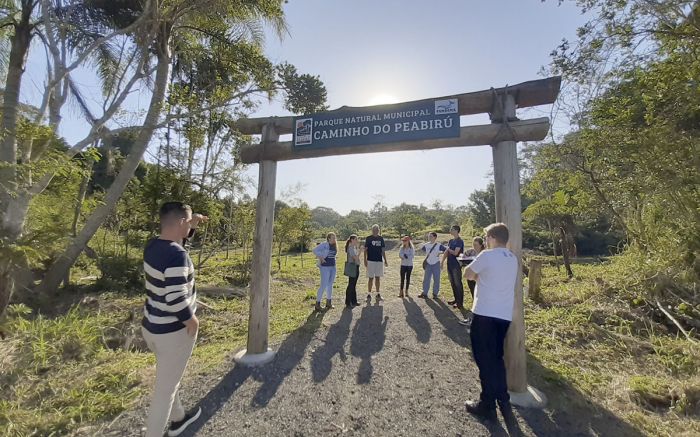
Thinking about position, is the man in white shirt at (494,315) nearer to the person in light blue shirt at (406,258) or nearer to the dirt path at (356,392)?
the dirt path at (356,392)

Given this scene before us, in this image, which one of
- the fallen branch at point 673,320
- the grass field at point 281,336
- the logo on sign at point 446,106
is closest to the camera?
the grass field at point 281,336

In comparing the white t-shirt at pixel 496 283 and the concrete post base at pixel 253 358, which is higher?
the white t-shirt at pixel 496 283

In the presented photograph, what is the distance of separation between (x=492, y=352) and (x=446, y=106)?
2533 mm

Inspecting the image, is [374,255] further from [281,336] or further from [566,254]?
[566,254]

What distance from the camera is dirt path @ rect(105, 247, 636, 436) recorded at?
2.83 m

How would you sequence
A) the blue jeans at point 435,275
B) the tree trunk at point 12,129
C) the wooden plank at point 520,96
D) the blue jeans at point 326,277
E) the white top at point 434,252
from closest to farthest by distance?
the wooden plank at point 520,96, the tree trunk at point 12,129, the blue jeans at point 326,277, the white top at point 434,252, the blue jeans at point 435,275

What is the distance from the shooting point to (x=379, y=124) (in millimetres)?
3818

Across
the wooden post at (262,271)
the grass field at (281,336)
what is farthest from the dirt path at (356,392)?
the grass field at (281,336)

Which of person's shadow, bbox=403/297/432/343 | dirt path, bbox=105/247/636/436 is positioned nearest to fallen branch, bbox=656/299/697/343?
dirt path, bbox=105/247/636/436

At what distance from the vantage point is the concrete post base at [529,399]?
3.13 meters

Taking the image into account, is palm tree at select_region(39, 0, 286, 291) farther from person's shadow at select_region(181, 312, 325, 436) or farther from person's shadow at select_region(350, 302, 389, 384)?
person's shadow at select_region(350, 302, 389, 384)

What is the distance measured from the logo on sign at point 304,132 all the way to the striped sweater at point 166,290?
2.17m

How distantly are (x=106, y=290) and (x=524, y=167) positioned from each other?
67.6ft

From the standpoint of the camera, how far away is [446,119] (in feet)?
11.9
